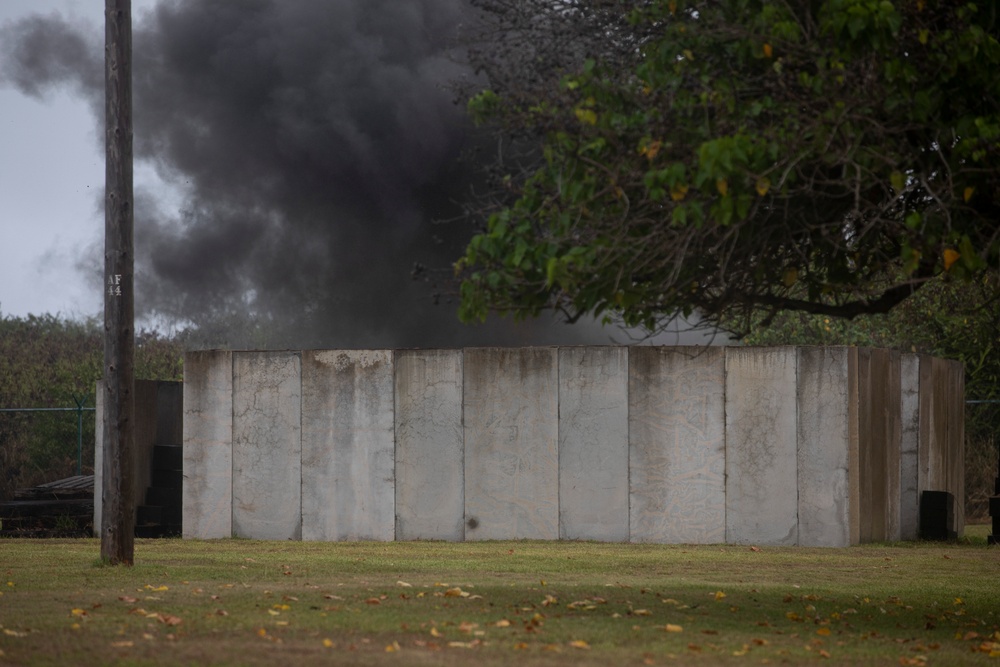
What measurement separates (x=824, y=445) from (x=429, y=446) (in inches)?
194

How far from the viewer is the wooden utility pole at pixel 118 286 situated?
466 inches

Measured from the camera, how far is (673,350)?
1636cm

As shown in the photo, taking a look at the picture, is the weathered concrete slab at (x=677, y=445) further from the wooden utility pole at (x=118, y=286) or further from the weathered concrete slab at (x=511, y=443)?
the wooden utility pole at (x=118, y=286)

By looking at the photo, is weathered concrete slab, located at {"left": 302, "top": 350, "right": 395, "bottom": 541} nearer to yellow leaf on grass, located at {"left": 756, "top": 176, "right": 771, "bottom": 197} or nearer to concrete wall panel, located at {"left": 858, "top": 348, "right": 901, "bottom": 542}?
concrete wall panel, located at {"left": 858, "top": 348, "right": 901, "bottom": 542}

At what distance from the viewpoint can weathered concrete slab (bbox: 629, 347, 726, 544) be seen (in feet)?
53.6

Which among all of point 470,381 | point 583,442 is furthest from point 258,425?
point 583,442

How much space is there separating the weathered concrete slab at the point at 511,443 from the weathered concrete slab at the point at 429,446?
14 centimetres

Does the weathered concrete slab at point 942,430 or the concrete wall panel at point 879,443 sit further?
the weathered concrete slab at point 942,430

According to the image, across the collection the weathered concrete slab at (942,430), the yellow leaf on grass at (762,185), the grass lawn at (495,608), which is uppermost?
the yellow leaf on grass at (762,185)

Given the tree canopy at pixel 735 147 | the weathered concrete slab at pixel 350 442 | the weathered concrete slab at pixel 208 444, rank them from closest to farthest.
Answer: the tree canopy at pixel 735 147 → the weathered concrete slab at pixel 350 442 → the weathered concrete slab at pixel 208 444

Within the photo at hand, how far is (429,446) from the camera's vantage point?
1692cm

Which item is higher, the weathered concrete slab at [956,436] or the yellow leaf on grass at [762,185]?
the yellow leaf on grass at [762,185]

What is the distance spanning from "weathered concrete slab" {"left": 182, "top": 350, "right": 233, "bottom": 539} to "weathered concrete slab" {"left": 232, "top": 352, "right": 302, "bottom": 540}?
0.34 feet

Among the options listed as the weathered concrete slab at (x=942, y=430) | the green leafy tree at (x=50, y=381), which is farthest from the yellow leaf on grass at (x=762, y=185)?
the green leafy tree at (x=50, y=381)
